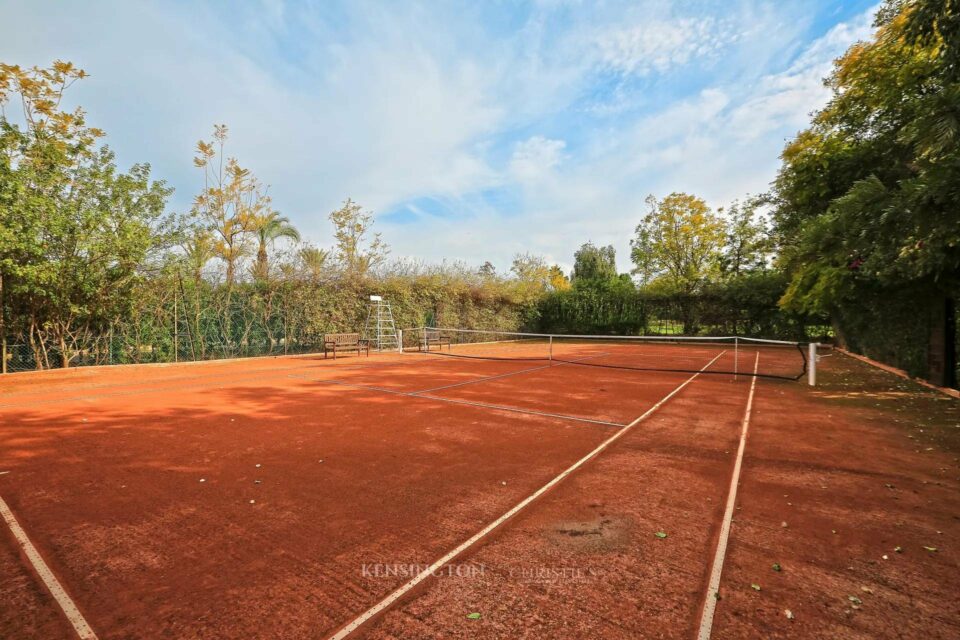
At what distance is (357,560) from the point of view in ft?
9.00

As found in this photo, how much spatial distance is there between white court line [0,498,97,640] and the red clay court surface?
1.3 inches

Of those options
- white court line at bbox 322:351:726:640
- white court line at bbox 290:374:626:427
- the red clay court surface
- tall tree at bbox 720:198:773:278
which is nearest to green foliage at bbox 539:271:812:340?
tall tree at bbox 720:198:773:278

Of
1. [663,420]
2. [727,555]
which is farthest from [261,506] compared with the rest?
[663,420]

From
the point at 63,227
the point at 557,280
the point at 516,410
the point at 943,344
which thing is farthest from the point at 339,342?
the point at 557,280

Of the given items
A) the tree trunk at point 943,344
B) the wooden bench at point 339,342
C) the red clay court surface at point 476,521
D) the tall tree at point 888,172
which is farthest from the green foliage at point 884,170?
the wooden bench at point 339,342

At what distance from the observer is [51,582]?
2.50 metres

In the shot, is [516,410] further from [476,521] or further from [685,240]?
[685,240]

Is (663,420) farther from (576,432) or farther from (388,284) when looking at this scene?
(388,284)

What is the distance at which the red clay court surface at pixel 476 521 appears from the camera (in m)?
2.26

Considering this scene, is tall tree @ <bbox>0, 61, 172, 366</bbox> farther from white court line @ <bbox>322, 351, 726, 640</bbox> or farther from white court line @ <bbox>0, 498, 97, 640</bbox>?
white court line @ <bbox>322, 351, 726, 640</bbox>

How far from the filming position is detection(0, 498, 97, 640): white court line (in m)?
2.13

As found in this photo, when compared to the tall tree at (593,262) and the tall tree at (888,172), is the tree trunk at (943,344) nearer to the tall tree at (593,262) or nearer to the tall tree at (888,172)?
the tall tree at (888,172)

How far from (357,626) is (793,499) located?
3.81m

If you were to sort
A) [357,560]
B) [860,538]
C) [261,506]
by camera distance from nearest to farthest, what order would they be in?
[357,560]
[860,538]
[261,506]
